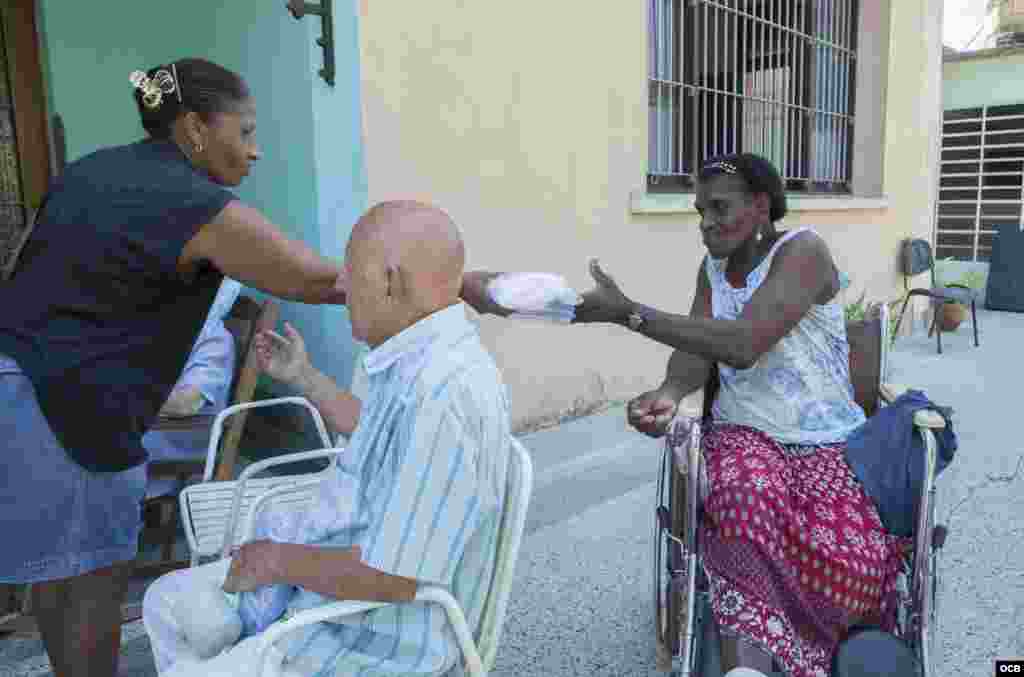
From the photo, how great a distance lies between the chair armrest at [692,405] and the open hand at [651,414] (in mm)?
28

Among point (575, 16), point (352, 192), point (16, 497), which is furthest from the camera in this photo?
point (575, 16)

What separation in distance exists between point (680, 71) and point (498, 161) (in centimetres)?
191

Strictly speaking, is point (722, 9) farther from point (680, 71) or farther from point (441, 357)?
point (441, 357)

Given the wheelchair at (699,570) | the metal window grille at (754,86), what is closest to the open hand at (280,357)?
the wheelchair at (699,570)

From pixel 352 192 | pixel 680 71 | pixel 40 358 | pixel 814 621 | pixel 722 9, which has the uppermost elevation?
pixel 722 9

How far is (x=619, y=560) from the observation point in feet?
9.54

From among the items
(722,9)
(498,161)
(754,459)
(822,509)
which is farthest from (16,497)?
(722,9)

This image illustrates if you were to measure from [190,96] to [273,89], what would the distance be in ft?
6.01

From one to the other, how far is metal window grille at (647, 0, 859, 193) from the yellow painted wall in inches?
21.4

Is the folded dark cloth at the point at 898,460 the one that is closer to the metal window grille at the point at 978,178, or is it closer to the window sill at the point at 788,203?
the window sill at the point at 788,203

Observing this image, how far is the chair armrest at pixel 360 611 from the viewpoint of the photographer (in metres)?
1.15

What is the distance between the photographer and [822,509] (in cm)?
184

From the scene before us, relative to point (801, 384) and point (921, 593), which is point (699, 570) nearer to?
point (921, 593)

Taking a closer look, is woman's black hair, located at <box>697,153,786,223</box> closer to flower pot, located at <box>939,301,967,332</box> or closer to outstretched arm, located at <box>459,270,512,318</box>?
outstretched arm, located at <box>459,270,512,318</box>
